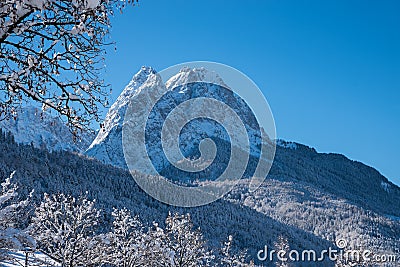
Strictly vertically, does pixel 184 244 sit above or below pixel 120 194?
below

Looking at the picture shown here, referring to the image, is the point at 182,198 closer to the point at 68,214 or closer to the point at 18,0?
the point at 68,214

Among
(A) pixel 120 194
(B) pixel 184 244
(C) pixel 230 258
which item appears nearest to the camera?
(B) pixel 184 244

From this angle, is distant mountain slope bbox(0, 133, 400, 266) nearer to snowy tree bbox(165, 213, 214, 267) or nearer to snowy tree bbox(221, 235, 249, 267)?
snowy tree bbox(221, 235, 249, 267)

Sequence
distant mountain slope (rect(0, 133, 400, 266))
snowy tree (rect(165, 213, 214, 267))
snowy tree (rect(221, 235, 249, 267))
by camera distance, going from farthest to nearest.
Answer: distant mountain slope (rect(0, 133, 400, 266)), snowy tree (rect(221, 235, 249, 267)), snowy tree (rect(165, 213, 214, 267))

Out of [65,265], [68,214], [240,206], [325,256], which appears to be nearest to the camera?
[65,265]

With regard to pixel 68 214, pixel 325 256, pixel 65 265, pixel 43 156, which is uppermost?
pixel 43 156

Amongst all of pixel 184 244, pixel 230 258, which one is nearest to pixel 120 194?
pixel 230 258

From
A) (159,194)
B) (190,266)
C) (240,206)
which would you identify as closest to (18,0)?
(190,266)

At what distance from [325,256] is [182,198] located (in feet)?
183

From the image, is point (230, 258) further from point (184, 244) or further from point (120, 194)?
point (120, 194)

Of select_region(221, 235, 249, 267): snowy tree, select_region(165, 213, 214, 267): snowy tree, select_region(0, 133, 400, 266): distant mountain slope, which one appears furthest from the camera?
select_region(0, 133, 400, 266): distant mountain slope

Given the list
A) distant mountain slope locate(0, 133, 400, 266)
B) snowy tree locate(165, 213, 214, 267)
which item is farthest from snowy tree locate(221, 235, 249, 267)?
distant mountain slope locate(0, 133, 400, 266)

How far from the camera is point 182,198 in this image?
16262cm

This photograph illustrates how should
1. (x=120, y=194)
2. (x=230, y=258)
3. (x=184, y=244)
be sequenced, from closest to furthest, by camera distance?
1. (x=184, y=244)
2. (x=230, y=258)
3. (x=120, y=194)
